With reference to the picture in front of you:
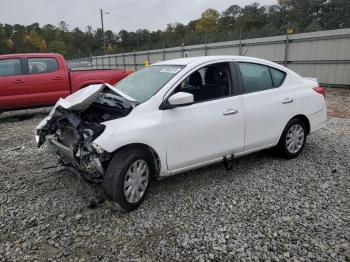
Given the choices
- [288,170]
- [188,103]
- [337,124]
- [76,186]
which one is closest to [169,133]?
[188,103]

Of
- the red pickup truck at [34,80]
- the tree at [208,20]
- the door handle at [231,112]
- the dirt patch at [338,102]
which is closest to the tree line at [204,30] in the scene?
the tree at [208,20]

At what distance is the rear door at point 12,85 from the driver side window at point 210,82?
5788 millimetres

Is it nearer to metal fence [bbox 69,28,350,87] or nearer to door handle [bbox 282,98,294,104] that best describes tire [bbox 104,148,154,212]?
door handle [bbox 282,98,294,104]

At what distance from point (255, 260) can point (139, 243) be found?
1027 millimetres

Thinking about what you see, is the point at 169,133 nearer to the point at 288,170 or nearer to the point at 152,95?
the point at 152,95

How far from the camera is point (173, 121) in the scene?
140 inches

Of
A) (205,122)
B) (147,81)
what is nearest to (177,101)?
(205,122)

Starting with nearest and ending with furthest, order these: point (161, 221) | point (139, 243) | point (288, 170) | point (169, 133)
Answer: point (139, 243) → point (161, 221) → point (169, 133) → point (288, 170)

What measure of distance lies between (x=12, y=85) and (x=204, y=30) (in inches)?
1787

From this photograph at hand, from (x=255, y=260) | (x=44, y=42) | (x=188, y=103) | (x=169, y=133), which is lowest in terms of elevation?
(x=255, y=260)

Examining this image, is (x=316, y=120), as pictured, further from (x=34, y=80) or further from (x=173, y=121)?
(x=34, y=80)

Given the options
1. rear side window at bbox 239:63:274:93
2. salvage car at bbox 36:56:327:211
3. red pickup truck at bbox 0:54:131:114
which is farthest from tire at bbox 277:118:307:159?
red pickup truck at bbox 0:54:131:114

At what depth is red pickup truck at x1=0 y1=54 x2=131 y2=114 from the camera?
8.23 meters

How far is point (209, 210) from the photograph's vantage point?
3.47 meters
